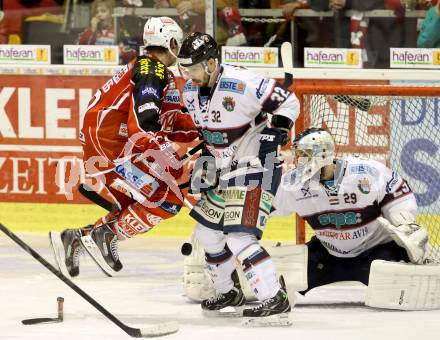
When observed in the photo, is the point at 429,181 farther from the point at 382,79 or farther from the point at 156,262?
the point at 156,262

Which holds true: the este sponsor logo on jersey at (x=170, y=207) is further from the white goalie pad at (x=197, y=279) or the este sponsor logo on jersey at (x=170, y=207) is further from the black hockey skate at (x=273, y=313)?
the black hockey skate at (x=273, y=313)

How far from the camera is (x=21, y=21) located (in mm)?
8469

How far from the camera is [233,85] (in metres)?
5.68

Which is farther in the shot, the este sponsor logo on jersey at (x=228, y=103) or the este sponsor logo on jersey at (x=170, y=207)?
the este sponsor logo on jersey at (x=170, y=207)

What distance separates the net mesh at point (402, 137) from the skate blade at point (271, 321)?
1.82 metres

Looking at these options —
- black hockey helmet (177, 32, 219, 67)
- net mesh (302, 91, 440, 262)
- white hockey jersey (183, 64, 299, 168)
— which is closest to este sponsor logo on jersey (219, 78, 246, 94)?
white hockey jersey (183, 64, 299, 168)

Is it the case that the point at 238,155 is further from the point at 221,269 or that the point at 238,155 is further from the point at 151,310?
the point at 151,310

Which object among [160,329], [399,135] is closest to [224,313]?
[160,329]

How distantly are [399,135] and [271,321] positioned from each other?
216 cm

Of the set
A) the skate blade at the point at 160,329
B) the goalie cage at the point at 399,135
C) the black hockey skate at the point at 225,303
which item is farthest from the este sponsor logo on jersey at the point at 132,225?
the goalie cage at the point at 399,135

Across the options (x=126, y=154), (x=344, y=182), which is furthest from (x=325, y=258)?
(x=126, y=154)

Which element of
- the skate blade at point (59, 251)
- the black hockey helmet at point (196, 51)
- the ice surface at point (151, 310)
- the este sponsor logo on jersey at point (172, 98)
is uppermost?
the black hockey helmet at point (196, 51)

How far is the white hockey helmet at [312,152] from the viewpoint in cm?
591

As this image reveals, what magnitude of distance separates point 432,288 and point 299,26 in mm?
2551
